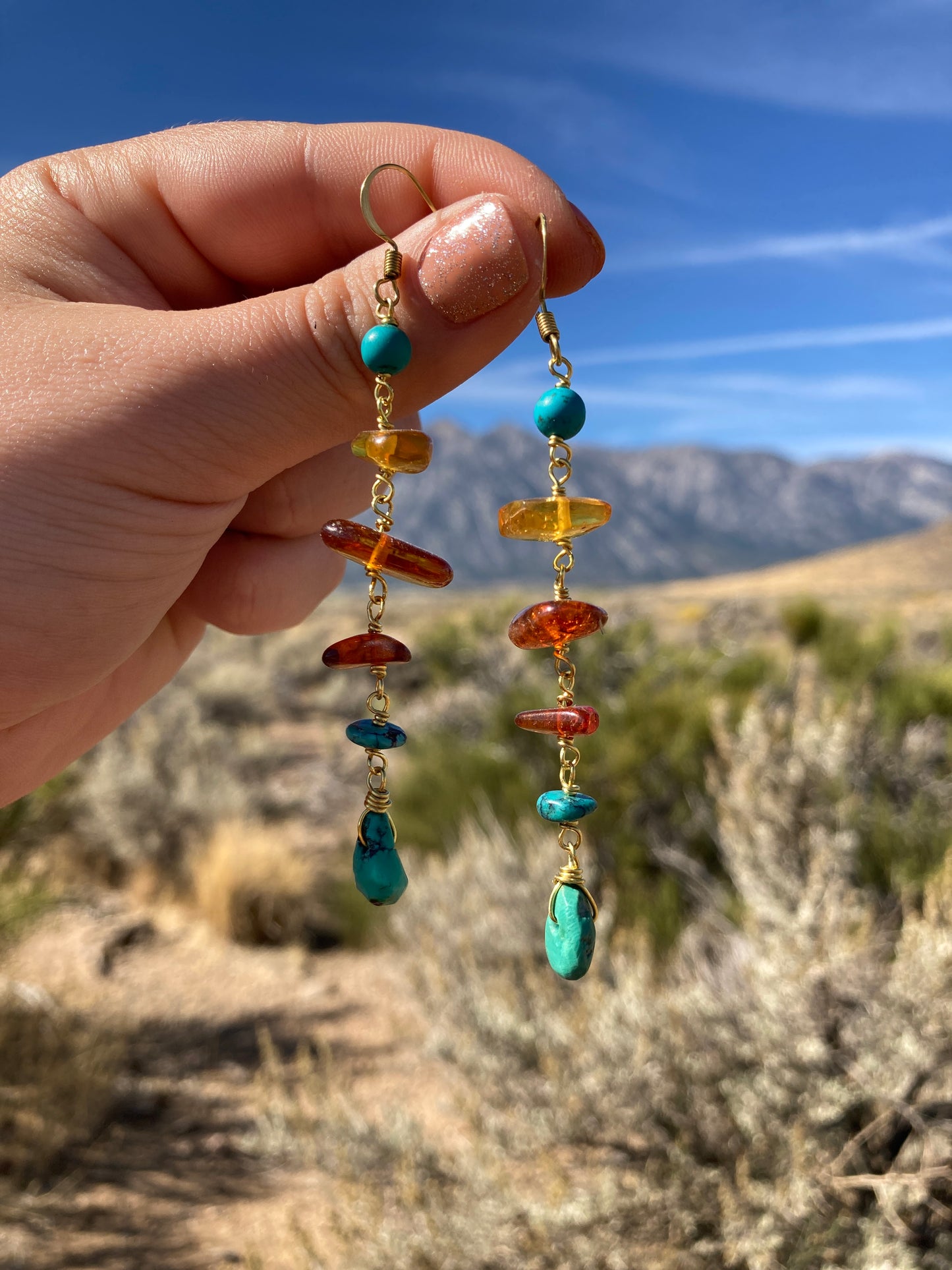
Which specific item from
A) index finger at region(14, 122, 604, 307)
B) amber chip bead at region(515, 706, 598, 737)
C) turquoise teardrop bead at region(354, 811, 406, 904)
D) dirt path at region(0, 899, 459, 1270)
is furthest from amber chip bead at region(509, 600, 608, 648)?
dirt path at region(0, 899, 459, 1270)

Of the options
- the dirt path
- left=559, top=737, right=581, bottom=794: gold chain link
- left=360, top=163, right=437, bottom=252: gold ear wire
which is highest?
left=360, top=163, right=437, bottom=252: gold ear wire

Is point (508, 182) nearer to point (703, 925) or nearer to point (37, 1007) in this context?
point (703, 925)

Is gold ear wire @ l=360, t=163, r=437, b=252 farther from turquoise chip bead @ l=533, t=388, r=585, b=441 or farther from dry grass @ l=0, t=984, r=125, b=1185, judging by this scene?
dry grass @ l=0, t=984, r=125, b=1185

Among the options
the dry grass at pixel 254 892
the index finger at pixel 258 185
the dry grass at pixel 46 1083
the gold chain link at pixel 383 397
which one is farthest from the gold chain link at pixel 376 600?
the dry grass at pixel 254 892

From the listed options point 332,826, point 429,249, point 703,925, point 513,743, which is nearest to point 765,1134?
point 703,925

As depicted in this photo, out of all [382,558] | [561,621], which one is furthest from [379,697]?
[561,621]

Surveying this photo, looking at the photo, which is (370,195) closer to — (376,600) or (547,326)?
(547,326)
